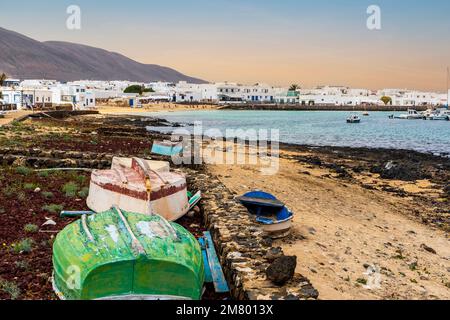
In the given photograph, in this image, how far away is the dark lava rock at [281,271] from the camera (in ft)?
19.5

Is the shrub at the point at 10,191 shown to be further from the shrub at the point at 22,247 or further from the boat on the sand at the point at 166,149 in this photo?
the boat on the sand at the point at 166,149

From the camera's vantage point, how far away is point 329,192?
18.6m

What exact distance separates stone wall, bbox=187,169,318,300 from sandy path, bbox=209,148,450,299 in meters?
1.32

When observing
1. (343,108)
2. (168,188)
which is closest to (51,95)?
(168,188)

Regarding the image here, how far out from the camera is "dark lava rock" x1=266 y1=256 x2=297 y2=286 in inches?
234

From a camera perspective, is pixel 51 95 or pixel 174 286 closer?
pixel 174 286

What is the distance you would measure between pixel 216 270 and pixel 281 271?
1480mm

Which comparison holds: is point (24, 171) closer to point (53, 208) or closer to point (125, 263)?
point (53, 208)

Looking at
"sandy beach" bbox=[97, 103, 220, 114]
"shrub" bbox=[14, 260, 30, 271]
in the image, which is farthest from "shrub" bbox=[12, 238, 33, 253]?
"sandy beach" bbox=[97, 103, 220, 114]

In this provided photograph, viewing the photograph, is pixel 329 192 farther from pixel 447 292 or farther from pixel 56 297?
pixel 56 297

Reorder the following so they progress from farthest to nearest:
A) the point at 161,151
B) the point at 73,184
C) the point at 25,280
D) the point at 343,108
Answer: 1. the point at 343,108
2. the point at 161,151
3. the point at 73,184
4. the point at 25,280

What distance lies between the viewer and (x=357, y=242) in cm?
1165
